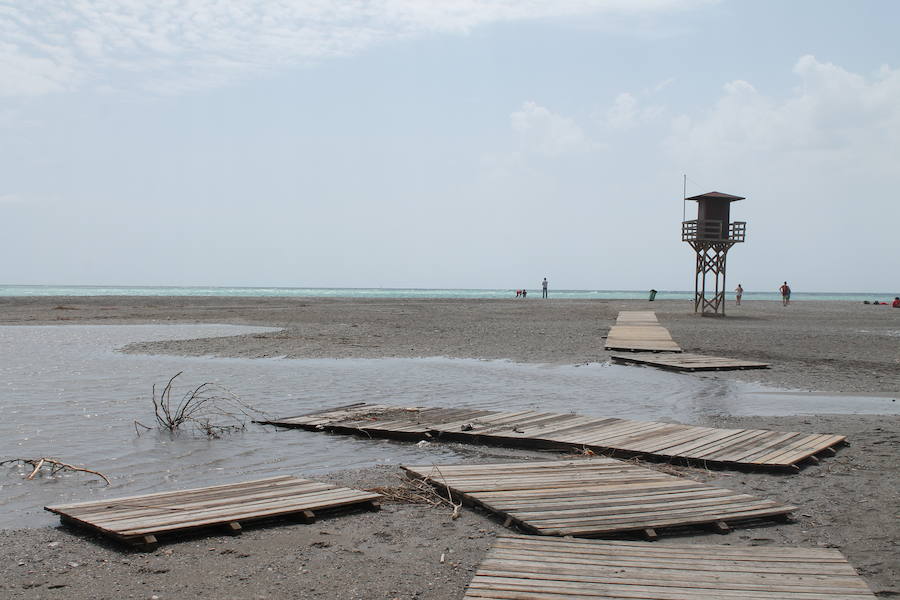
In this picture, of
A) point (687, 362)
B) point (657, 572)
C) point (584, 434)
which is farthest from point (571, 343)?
point (657, 572)

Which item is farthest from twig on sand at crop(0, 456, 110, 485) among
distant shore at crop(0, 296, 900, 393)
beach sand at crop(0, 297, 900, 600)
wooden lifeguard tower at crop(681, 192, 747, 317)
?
wooden lifeguard tower at crop(681, 192, 747, 317)

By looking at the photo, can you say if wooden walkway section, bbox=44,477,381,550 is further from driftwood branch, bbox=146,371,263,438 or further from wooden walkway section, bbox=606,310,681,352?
wooden walkway section, bbox=606,310,681,352

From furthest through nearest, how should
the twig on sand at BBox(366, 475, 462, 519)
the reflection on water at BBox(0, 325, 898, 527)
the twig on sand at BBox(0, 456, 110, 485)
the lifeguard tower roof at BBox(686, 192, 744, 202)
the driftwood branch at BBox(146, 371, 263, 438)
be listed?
1. the lifeguard tower roof at BBox(686, 192, 744, 202)
2. the driftwood branch at BBox(146, 371, 263, 438)
3. the reflection on water at BBox(0, 325, 898, 527)
4. the twig on sand at BBox(0, 456, 110, 485)
5. the twig on sand at BBox(366, 475, 462, 519)

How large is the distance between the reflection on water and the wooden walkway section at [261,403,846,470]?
41cm

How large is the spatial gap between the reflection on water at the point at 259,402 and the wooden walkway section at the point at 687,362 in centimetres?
69

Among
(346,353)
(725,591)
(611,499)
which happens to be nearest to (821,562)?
(725,591)

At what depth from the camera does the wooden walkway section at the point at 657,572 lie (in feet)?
14.4

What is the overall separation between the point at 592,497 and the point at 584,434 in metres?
2.90

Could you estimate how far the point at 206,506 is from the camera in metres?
6.09

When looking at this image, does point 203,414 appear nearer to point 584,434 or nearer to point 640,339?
point 584,434

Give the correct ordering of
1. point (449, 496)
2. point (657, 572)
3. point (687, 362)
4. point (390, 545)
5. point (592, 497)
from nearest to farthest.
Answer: point (657, 572) < point (390, 545) < point (592, 497) < point (449, 496) < point (687, 362)

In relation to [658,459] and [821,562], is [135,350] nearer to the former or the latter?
[658,459]

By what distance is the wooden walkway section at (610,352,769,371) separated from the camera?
16.9 m

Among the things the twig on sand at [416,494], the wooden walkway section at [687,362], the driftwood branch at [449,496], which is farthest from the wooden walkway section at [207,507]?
the wooden walkway section at [687,362]
